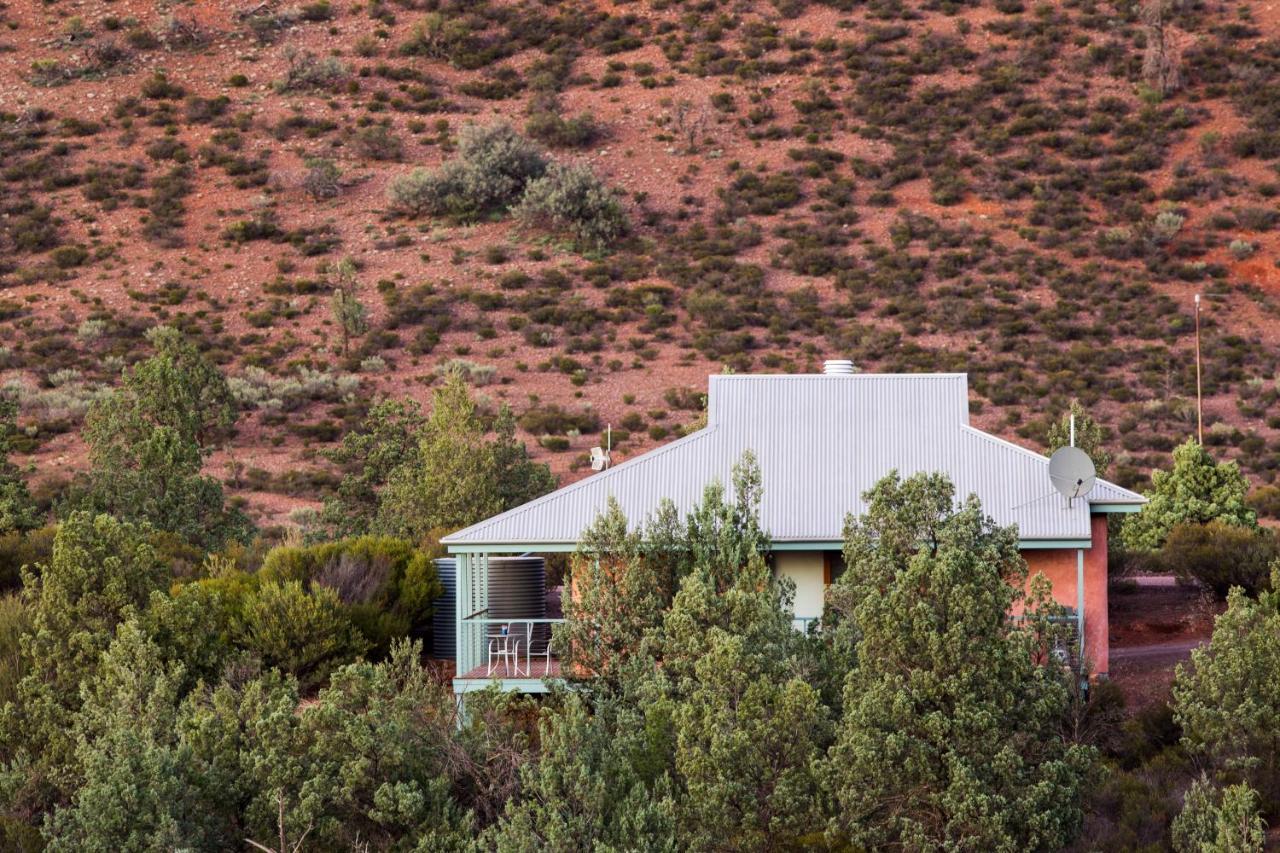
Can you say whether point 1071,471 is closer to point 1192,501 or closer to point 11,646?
point 11,646

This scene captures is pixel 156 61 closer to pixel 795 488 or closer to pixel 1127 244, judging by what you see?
pixel 1127 244

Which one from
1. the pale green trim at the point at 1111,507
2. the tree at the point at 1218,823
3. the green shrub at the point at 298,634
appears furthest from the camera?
the green shrub at the point at 298,634

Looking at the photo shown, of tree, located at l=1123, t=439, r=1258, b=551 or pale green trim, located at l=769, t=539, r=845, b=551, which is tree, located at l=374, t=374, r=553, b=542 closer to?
pale green trim, located at l=769, t=539, r=845, b=551

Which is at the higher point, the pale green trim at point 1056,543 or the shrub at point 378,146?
the shrub at point 378,146

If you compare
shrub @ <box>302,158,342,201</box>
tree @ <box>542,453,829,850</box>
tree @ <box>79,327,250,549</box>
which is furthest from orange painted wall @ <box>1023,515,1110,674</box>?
shrub @ <box>302,158,342,201</box>

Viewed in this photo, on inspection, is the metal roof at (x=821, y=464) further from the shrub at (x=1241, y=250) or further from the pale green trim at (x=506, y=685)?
the shrub at (x=1241, y=250)

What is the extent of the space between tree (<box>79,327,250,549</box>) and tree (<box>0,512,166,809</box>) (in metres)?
8.81

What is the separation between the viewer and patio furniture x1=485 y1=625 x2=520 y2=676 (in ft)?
66.6

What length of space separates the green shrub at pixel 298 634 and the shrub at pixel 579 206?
3470 centimetres

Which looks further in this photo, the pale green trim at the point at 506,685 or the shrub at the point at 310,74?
the shrub at the point at 310,74

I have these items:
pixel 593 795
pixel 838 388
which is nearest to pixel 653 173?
pixel 838 388

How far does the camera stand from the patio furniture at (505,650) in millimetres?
20297

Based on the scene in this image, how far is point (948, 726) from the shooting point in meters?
14.2

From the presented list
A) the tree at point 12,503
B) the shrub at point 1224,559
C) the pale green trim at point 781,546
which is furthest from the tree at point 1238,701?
the tree at point 12,503
